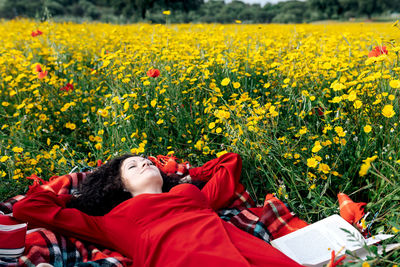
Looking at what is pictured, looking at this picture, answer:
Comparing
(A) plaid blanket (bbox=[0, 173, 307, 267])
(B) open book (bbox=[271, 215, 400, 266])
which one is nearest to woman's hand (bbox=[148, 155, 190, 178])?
(A) plaid blanket (bbox=[0, 173, 307, 267])

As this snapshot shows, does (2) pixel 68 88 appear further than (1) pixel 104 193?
Yes

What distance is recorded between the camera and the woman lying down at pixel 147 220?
1720 mm

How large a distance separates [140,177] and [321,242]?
110 centimetres

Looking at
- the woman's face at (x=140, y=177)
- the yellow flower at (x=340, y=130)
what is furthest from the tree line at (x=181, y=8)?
the woman's face at (x=140, y=177)

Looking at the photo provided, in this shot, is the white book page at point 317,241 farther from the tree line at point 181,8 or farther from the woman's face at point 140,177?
the tree line at point 181,8

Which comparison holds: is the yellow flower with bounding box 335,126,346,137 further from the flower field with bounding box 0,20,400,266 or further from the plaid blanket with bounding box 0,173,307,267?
the plaid blanket with bounding box 0,173,307,267

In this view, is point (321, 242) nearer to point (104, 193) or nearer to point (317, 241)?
point (317, 241)

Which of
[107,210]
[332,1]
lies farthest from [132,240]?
[332,1]

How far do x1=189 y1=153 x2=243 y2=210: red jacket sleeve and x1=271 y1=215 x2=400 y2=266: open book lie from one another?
0.47m

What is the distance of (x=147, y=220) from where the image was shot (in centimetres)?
192

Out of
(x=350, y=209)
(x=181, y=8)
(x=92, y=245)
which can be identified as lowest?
(x=92, y=245)

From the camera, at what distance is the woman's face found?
2.05 meters

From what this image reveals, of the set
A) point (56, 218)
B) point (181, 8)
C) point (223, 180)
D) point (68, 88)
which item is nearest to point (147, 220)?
point (56, 218)

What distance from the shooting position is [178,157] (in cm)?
302
